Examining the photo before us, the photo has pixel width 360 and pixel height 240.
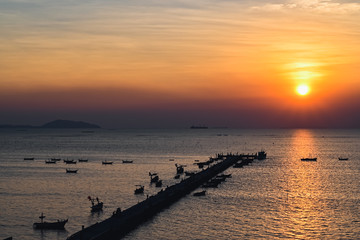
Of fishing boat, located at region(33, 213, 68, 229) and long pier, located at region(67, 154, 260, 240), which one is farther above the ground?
long pier, located at region(67, 154, 260, 240)

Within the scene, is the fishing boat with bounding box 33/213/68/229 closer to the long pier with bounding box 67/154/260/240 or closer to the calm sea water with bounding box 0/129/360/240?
the calm sea water with bounding box 0/129/360/240

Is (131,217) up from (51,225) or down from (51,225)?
up

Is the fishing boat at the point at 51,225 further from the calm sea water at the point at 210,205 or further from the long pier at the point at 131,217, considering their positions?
the long pier at the point at 131,217

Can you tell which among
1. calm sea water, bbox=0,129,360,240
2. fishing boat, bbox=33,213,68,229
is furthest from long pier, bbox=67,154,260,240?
fishing boat, bbox=33,213,68,229

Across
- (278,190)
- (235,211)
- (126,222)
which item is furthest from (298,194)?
(126,222)

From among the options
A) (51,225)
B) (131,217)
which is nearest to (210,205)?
(131,217)

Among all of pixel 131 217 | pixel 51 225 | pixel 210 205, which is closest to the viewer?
pixel 51 225

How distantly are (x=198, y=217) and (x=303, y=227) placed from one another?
44.0ft

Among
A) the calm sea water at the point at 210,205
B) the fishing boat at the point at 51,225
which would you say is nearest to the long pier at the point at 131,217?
the calm sea water at the point at 210,205

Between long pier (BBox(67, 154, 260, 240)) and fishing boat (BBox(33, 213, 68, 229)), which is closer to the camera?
long pier (BBox(67, 154, 260, 240))

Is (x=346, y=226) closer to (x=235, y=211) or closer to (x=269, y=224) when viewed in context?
(x=269, y=224)

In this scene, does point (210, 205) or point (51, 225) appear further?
point (210, 205)

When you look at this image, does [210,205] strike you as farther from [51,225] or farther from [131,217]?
[51,225]

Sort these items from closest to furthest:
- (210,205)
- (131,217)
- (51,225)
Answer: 1. (51,225)
2. (131,217)
3. (210,205)
